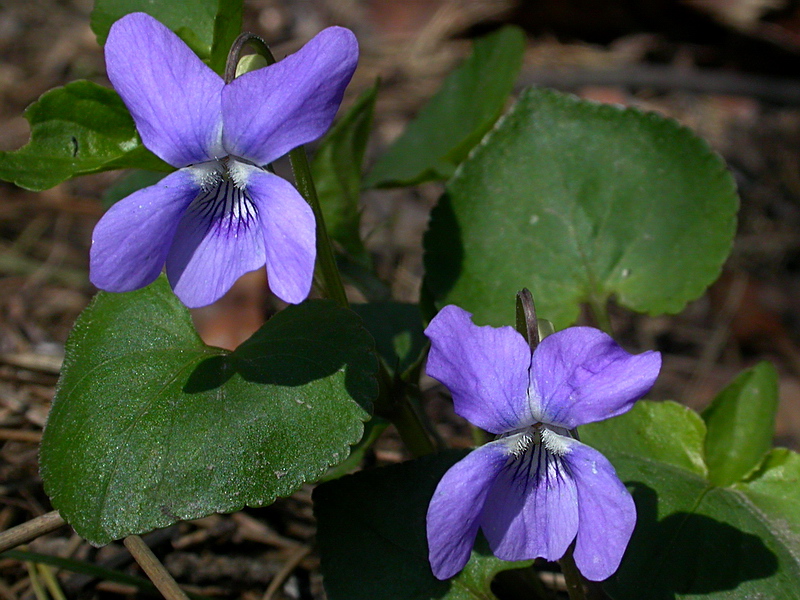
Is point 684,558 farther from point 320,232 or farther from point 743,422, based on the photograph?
point 320,232

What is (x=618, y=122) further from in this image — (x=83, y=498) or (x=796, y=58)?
(x=796, y=58)

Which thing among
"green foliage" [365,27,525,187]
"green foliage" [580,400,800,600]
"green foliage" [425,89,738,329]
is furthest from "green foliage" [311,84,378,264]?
"green foliage" [580,400,800,600]

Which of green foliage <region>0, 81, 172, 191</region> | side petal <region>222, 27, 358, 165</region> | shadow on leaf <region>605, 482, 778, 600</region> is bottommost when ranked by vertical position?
shadow on leaf <region>605, 482, 778, 600</region>

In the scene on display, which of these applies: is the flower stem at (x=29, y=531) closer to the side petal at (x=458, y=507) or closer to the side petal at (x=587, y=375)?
the side petal at (x=458, y=507)

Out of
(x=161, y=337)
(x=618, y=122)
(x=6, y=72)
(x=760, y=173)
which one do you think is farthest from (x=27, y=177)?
(x=760, y=173)

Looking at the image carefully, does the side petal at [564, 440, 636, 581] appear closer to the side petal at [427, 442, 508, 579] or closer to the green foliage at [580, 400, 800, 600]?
the side petal at [427, 442, 508, 579]

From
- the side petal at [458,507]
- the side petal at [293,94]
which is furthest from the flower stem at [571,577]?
the side petal at [293,94]
